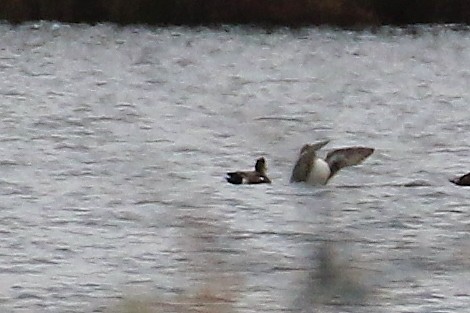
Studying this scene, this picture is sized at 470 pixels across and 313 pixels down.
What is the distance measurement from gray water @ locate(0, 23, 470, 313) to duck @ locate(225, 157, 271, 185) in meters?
0.08

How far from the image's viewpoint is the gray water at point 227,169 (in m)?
2.93

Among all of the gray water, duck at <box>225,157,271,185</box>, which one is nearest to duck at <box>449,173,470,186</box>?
the gray water

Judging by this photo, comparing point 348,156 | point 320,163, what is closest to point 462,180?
point 348,156

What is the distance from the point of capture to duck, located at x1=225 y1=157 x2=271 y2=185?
341 inches

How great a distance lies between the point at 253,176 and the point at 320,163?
5.30 feet

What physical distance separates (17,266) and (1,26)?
1496 cm

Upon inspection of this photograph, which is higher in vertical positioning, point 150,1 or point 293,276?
point 293,276

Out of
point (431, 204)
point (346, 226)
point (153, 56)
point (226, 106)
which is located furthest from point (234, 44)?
point (346, 226)

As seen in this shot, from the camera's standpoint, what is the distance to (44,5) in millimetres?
21312

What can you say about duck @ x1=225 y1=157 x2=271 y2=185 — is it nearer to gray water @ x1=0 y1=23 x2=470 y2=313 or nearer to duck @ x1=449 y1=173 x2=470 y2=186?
gray water @ x1=0 y1=23 x2=470 y2=313

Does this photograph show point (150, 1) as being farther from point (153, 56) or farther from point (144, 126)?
point (144, 126)

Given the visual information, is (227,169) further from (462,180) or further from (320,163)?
(320,163)

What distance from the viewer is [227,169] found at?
31.4 feet

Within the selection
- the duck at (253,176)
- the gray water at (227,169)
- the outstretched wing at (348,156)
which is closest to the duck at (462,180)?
the gray water at (227,169)
